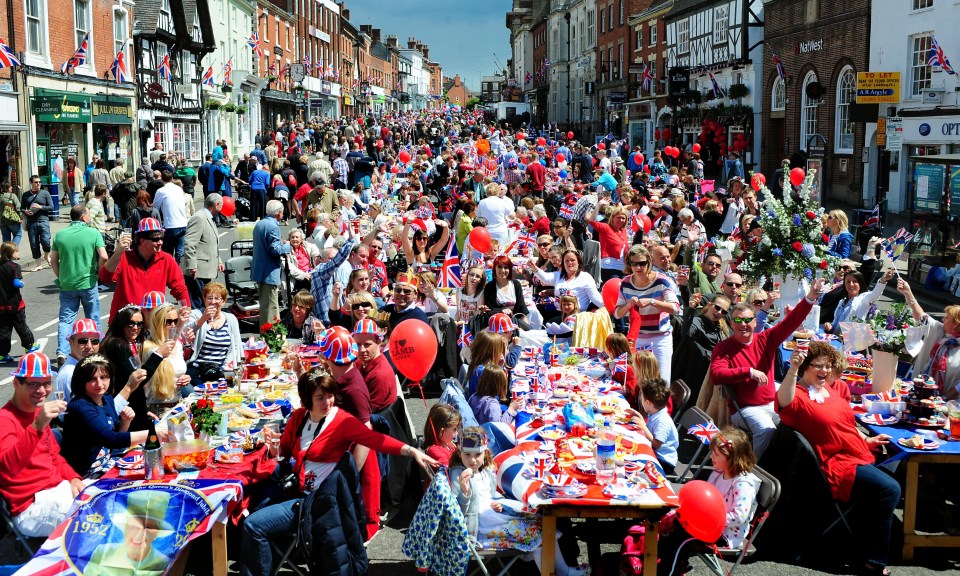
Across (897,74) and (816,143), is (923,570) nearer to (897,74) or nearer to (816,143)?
(897,74)

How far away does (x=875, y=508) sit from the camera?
19.2 feet

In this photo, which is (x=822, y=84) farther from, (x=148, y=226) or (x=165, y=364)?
(x=165, y=364)

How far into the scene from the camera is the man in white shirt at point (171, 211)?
13.2m

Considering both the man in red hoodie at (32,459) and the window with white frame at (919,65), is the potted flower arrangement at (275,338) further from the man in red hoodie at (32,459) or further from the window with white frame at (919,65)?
the window with white frame at (919,65)

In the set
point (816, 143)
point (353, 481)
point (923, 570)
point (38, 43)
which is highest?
point (38, 43)

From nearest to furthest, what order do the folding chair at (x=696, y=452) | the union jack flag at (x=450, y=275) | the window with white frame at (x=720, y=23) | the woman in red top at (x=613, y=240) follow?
the folding chair at (x=696, y=452)
the union jack flag at (x=450, y=275)
the woman in red top at (x=613, y=240)
the window with white frame at (x=720, y=23)

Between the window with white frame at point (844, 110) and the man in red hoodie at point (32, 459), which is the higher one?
the window with white frame at point (844, 110)

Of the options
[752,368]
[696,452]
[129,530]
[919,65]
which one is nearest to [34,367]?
[129,530]

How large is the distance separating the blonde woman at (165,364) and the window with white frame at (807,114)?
2620cm

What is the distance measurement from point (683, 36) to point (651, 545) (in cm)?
4207

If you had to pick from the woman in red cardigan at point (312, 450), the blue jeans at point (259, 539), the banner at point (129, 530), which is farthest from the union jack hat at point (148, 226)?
the blue jeans at point (259, 539)

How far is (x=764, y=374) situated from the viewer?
691 centimetres

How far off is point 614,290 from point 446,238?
11.8 ft

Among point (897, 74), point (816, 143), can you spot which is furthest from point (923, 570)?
point (816, 143)
